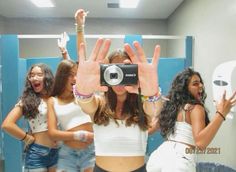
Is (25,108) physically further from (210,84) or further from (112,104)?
(210,84)

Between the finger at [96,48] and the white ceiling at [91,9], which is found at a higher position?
the white ceiling at [91,9]

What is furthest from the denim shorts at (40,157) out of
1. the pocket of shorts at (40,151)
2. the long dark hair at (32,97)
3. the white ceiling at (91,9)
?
the white ceiling at (91,9)

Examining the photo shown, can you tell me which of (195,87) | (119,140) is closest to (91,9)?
(195,87)

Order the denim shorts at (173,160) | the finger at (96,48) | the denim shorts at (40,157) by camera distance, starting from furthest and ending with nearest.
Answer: the denim shorts at (40,157)
the denim shorts at (173,160)
the finger at (96,48)

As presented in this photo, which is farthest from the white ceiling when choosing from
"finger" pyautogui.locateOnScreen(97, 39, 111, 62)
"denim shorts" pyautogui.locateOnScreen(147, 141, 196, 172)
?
"finger" pyautogui.locateOnScreen(97, 39, 111, 62)

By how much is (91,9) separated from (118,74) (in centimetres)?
213

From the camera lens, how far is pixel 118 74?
70cm

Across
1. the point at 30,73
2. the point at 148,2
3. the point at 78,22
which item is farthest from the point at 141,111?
the point at 148,2

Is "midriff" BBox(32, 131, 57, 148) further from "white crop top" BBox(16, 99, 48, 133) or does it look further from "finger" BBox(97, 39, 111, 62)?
"finger" BBox(97, 39, 111, 62)

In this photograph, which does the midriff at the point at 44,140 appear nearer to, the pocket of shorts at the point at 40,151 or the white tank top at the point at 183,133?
the pocket of shorts at the point at 40,151

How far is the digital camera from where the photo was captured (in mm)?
701

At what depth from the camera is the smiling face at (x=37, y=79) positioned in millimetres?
1432

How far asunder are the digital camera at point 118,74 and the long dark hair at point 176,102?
54 cm

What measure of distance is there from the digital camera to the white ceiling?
192 centimetres
